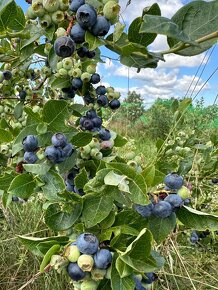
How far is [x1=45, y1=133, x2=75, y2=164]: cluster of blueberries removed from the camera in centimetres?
86

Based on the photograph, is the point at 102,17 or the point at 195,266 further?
the point at 195,266

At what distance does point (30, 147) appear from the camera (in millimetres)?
887

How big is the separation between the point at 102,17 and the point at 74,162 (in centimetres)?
34

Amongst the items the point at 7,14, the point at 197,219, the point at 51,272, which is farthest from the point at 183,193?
the point at 51,272

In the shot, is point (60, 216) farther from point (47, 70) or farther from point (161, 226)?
point (47, 70)

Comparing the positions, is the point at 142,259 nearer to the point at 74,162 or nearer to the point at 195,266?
the point at 74,162

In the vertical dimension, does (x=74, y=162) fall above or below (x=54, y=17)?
below

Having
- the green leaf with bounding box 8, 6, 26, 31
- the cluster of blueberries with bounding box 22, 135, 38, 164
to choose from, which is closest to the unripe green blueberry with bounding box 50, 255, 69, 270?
the cluster of blueberries with bounding box 22, 135, 38, 164

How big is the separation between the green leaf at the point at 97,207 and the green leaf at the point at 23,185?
0.14 meters

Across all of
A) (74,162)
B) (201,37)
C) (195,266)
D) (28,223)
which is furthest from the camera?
(28,223)

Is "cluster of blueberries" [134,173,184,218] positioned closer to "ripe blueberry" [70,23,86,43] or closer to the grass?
"ripe blueberry" [70,23,86,43]

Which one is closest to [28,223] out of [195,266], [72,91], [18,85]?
[195,266]

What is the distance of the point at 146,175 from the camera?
0.82 meters

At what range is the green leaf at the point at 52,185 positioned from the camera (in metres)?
0.88
